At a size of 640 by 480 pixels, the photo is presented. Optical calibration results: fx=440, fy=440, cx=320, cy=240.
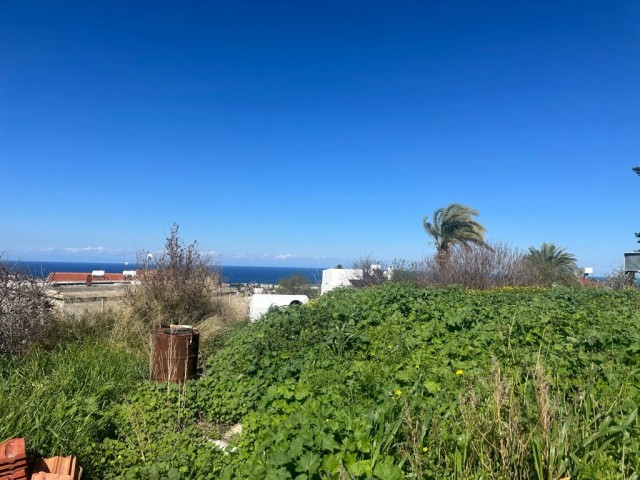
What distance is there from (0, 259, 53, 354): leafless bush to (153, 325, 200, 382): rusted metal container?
2114mm

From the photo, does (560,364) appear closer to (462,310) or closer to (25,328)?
(462,310)

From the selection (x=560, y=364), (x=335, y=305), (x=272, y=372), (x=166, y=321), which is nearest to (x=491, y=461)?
(x=560, y=364)

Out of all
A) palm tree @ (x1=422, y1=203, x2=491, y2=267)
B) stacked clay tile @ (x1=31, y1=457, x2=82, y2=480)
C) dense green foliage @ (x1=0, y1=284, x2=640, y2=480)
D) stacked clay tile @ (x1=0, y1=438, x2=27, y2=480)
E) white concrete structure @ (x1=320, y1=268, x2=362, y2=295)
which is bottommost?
stacked clay tile @ (x1=31, y1=457, x2=82, y2=480)

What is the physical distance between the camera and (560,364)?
360 centimetres

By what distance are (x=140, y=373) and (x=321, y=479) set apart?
4.24 metres

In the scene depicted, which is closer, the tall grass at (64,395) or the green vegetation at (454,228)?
the tall grass at (64,395)

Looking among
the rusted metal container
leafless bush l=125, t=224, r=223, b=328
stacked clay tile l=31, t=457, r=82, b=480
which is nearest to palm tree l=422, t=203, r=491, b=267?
leafless bush l=125, t=224, r=223, b=328

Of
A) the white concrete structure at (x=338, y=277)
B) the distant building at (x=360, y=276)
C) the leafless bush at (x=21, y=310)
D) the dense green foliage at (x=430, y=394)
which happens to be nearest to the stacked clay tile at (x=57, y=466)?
the dense green foliage at (x=430, y=394)

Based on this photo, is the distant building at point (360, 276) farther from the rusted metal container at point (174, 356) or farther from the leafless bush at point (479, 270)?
the rusted metal container at point (174, 356)

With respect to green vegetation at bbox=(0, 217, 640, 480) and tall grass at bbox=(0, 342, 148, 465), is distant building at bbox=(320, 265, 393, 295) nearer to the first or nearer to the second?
green vegetation at bbox=(0, 217, 640, 480)

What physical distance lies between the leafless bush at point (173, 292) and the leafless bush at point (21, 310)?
230 cm

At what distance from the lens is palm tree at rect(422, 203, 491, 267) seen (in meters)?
20.4

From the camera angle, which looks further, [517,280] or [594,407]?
[517,280]

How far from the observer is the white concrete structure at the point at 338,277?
21.6m
